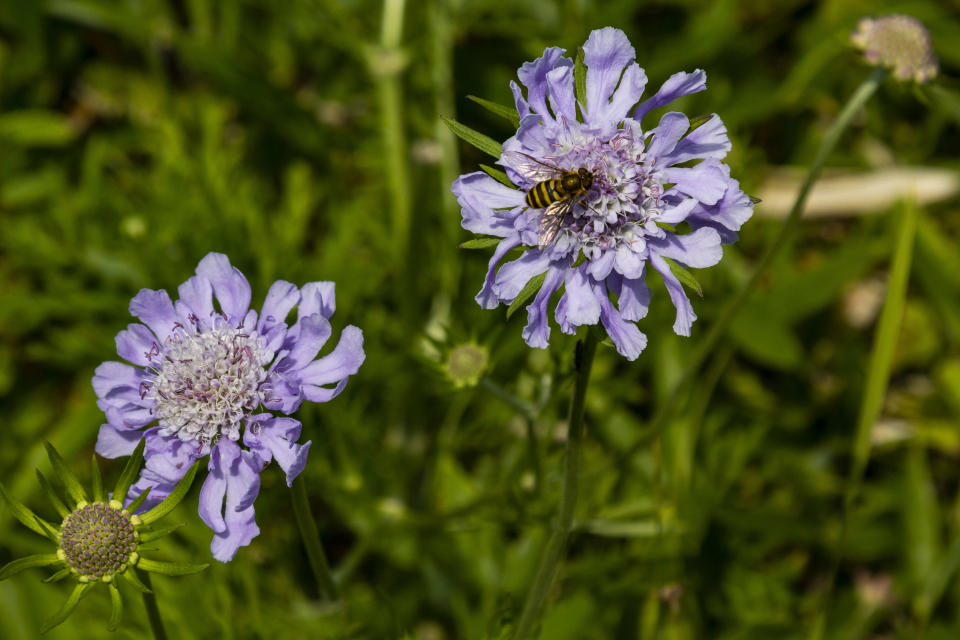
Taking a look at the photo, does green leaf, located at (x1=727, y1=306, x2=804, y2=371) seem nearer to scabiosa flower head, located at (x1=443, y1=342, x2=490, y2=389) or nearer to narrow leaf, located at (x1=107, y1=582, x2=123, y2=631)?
scabiosa flower head, located at (x1=443, y1=342, x2=490, y2=389)

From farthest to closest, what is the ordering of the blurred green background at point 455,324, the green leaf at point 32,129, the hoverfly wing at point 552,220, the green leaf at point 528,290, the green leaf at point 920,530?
the green leaf at point 32,129, the green leaf at point 920,530, the blurred green background at point 455,324, the hoverfly wing at point 552,220, the green leaf at point 528,290

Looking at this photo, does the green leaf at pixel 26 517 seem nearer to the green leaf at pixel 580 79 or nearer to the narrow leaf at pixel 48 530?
the narrow leaf at pixel 48 530

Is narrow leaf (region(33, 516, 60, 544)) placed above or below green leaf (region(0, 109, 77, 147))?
below

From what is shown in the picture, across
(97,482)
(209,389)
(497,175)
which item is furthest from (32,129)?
(497,175)

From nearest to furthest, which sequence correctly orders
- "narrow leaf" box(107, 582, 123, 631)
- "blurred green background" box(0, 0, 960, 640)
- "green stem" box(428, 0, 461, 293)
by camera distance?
"narrow leaf" box(107, 582, 123, 631) < "blurred green background" box(0, 0, 960, 640) < "green stem" box(428, 0, 461, 293)

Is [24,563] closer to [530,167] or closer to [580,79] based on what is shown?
[530,167]

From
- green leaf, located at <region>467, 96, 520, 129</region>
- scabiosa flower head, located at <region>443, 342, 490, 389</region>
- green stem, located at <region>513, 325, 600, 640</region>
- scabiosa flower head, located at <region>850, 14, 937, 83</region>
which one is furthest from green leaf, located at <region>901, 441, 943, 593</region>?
green leaf, located at <region>467, 96, 520, 129</region>

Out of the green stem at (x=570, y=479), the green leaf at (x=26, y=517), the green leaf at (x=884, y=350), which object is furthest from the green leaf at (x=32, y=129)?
the green leaf at (x=884, y=350)

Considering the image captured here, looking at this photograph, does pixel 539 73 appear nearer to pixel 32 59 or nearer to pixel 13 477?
pixel 13 477
